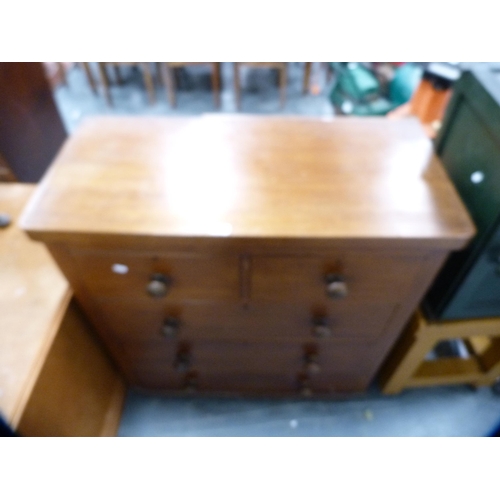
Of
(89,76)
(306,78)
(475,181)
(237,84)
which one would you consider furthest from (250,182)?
(89,76)

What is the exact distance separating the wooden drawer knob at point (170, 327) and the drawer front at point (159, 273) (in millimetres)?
73

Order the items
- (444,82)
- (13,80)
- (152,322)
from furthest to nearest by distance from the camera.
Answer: (444,82), (13,80), (152,322)

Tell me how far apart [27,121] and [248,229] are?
0.86 meters

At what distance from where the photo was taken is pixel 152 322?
0.92 m

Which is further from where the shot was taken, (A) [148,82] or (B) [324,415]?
(A) [148,82]

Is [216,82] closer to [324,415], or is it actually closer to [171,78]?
[171,78]

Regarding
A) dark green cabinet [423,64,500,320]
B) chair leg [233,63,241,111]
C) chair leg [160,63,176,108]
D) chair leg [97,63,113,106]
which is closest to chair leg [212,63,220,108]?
chair leg [233,63,241,111]

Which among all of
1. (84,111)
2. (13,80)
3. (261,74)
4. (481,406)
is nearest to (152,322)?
(13,80)

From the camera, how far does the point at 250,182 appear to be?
77 cm

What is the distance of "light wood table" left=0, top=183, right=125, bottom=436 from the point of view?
756 mm

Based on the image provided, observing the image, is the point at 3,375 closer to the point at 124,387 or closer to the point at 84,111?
the point at 124,387

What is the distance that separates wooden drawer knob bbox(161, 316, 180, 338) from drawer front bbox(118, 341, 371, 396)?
0.12m

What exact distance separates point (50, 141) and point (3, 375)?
2.61ft

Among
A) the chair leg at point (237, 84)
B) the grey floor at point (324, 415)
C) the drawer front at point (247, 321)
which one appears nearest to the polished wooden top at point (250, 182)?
the drawer front at point (247, 321)
